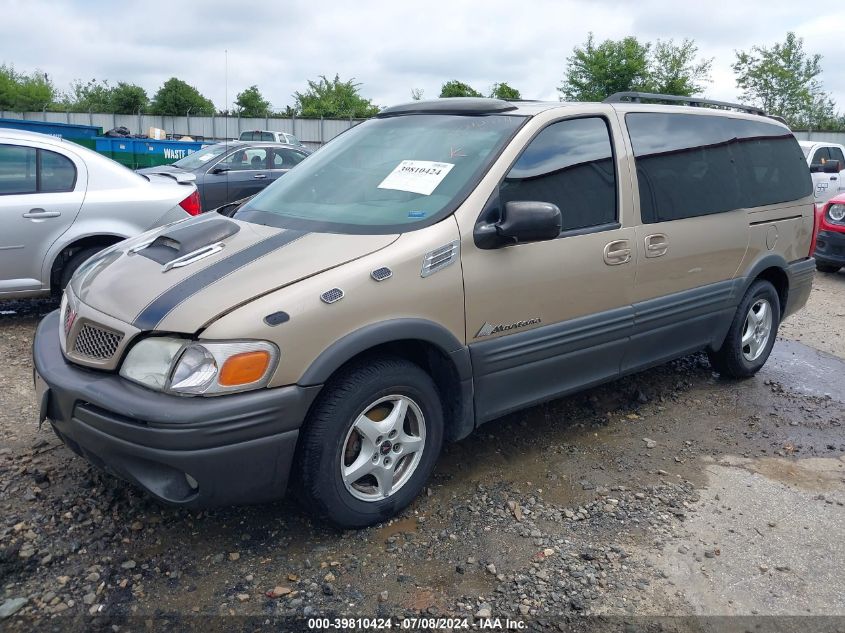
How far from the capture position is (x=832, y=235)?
946 cm

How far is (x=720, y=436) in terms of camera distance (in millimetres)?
4328

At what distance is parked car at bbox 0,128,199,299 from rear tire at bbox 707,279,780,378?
4509mm

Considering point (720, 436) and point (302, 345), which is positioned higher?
point (302, 345)

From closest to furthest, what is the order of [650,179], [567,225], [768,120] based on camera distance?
1. [567,225]
2. [650,179]
3. [768,120]

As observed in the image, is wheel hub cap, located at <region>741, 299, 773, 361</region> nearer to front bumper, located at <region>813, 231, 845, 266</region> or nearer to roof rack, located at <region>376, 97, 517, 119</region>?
roof rack, located at <region>376, 97, 517, 119</region>

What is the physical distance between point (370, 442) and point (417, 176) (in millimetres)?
1267

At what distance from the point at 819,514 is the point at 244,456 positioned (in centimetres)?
265

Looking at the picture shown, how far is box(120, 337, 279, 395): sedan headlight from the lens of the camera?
2.63 m

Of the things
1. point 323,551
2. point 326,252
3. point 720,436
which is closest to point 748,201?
point 720,436

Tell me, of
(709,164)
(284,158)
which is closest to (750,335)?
(709,164)

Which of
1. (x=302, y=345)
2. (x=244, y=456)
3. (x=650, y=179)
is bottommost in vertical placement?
(x=244, y=456)

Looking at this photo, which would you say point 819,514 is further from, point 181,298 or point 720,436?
point 181,298

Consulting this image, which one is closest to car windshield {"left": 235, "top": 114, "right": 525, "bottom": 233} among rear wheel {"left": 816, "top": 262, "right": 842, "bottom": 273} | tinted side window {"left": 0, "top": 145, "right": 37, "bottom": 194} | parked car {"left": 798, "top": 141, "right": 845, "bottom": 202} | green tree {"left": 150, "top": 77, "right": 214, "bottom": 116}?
tinted side window {"left": 0, "top": 145, "right": 37, "bottom": 194}

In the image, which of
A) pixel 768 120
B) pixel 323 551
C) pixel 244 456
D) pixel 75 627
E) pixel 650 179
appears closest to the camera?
pixel 75 627
